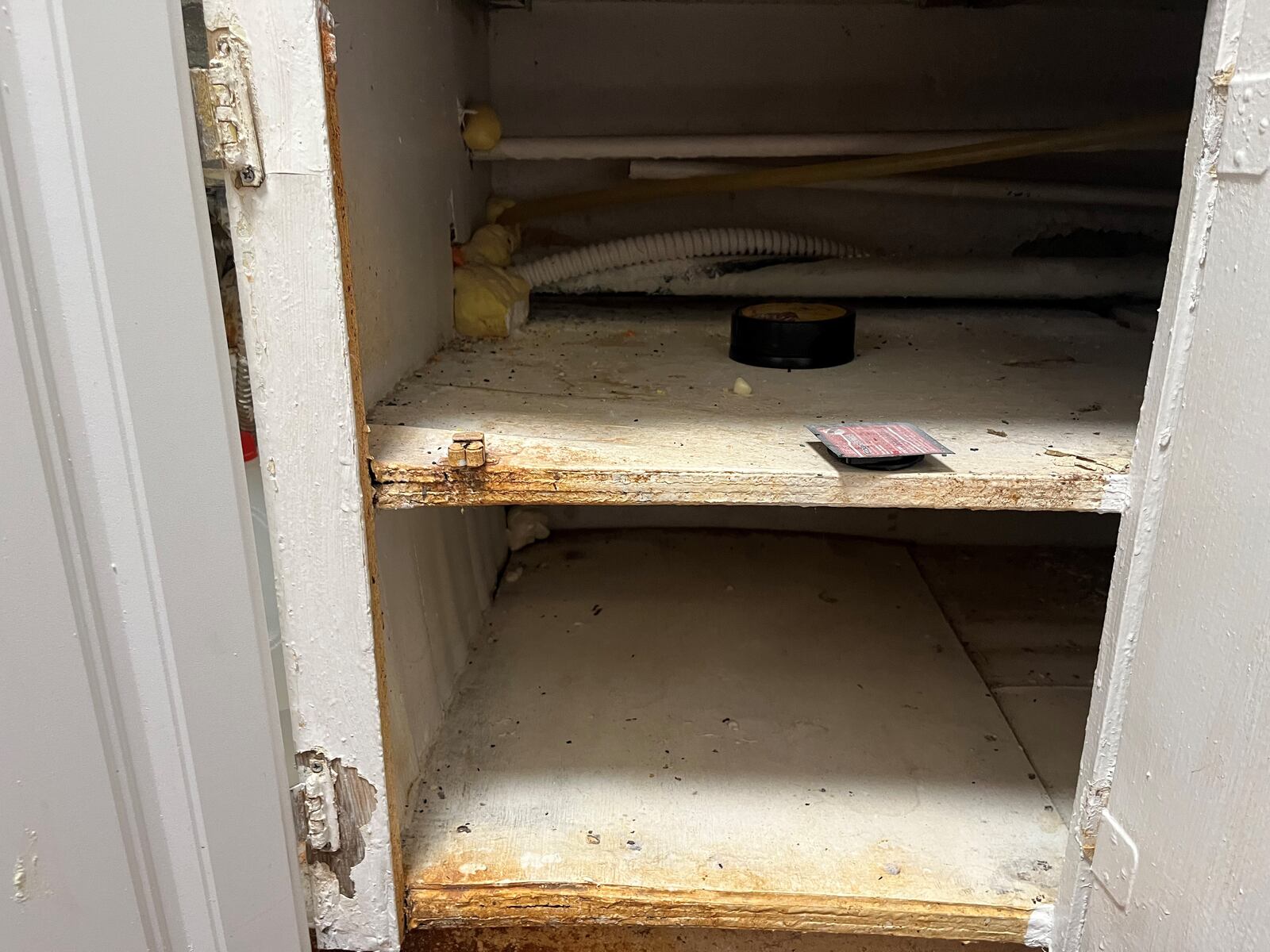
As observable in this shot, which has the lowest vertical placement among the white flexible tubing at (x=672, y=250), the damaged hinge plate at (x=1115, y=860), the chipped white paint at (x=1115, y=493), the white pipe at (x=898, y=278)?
the damaged hinge plate at (x=1115, y=860)

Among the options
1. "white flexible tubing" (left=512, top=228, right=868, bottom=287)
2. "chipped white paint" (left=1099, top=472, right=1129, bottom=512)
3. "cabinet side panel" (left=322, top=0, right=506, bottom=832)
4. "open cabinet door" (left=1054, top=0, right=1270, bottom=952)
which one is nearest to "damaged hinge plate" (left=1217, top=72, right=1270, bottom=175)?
"open cabinet door" (left=1054, top=0, right=1270, bottom=952)

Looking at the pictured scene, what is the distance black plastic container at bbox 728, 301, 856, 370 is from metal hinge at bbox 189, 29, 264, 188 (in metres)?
0.50

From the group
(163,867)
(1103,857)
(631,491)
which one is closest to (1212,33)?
(631,491)

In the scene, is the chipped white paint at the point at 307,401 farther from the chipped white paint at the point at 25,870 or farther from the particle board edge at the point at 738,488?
the chipped white paint at the point at 25,870

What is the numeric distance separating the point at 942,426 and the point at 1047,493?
0.12 meters

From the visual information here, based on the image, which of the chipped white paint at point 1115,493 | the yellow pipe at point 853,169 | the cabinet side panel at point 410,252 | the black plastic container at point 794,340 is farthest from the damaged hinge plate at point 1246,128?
the yellow pipe at point 853,169

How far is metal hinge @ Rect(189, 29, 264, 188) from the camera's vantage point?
1.53ft

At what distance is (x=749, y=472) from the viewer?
57 cm

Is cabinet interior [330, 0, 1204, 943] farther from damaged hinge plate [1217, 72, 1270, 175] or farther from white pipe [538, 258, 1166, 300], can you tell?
damaged hinge plate [1217, 72, 1270, 175]

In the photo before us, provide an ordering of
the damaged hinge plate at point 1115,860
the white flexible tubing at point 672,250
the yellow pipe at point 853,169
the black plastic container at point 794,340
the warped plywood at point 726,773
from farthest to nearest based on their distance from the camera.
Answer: the white flexible tubing at point 672,250 < the yellow pipe at point 853,169 < the black plastic container at point 794,340 < the warped plywood at point 726,773 < the damaged hinge plate at point 1115,860

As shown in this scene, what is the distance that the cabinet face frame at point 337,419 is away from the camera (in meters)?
0.46

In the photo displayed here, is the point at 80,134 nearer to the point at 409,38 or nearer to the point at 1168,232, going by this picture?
the point at 409,38

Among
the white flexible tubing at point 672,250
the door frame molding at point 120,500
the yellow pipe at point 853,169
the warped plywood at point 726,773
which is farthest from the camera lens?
the white flexible tubing at point 672,250

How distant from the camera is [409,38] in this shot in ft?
2.45
